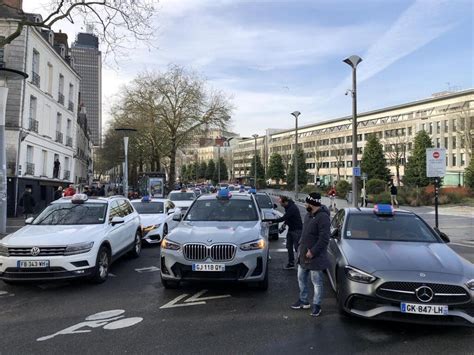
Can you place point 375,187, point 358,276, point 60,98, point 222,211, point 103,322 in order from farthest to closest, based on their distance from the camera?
point 375,187 → point 60,98 → point 222,211 → point 103,322 → point 358,276

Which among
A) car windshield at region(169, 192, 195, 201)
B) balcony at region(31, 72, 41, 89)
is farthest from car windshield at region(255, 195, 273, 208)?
balcony at region(31, 72, 41, 89)

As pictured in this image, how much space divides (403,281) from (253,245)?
251 centimetres

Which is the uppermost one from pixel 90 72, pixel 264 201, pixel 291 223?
pixel 90 72

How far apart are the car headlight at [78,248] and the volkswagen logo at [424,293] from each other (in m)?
5.32

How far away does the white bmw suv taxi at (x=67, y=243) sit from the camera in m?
7.22

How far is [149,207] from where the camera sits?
573 inches

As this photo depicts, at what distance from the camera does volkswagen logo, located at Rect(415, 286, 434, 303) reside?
509 centimetres

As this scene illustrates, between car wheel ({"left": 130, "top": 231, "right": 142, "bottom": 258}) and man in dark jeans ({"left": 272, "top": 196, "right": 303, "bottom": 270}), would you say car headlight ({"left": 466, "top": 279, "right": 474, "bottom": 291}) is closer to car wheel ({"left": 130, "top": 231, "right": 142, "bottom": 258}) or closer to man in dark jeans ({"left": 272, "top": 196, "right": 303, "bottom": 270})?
man in dark jeans ({"left": 272, "top": 196, "right": 303, "bottom": 270})

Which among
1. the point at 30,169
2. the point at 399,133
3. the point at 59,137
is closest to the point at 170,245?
the point at 30,169

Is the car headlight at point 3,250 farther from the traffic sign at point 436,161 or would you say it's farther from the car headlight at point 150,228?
the traffic sign at point 436,161

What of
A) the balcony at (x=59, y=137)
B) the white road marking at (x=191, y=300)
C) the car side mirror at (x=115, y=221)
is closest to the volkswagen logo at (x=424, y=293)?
the white road marking at (x=191, y=300)

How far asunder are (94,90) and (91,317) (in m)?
85.6

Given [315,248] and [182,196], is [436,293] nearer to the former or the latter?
[315,248]

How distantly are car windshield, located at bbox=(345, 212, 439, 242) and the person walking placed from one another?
3.48ft
